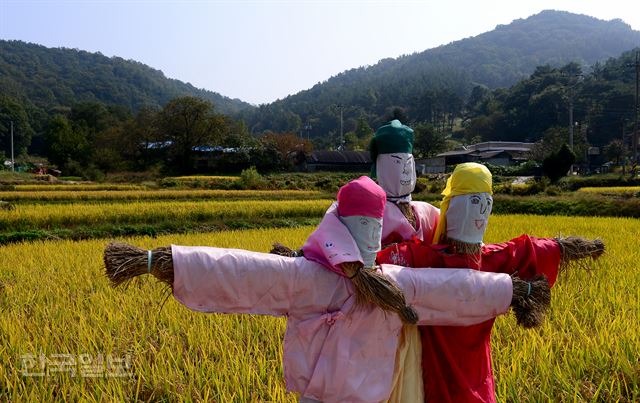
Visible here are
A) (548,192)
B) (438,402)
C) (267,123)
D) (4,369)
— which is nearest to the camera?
(438,402)

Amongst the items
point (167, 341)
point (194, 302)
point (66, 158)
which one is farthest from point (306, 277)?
point (66, 158)

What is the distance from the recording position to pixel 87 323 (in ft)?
11.8

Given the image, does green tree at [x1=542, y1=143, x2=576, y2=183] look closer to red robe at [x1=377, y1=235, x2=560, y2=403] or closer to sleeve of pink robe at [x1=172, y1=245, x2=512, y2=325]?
red robe at [x1=377, y1=235, x2=560, y2=403]

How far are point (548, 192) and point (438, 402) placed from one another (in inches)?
758

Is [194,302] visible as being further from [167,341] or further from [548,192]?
[548,192]

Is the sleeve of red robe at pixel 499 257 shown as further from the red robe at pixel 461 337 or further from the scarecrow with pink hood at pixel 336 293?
the scarecrow with pink hood at pixel 336 293

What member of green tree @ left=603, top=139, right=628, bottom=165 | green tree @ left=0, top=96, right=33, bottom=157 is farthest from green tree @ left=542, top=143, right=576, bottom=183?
green tree @ left=0, top=96, right=33, bottom=157

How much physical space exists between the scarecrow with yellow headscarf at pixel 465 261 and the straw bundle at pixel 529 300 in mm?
15

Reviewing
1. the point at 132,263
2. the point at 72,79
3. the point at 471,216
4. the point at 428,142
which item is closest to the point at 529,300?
the point at 471,216

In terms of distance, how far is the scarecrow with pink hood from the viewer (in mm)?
1603

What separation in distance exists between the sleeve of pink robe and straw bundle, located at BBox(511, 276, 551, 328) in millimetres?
43

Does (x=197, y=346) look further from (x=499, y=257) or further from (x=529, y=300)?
(x=529, y=300)

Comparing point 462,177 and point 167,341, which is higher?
point 462,177

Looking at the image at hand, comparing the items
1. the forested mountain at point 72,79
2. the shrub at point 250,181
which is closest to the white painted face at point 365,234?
the shrub at point 250,181
